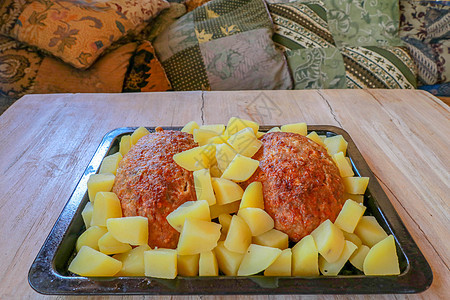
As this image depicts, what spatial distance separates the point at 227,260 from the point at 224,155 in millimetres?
263

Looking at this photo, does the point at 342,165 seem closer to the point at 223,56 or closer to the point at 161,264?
the point at 161,264

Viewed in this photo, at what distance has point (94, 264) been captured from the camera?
705mm

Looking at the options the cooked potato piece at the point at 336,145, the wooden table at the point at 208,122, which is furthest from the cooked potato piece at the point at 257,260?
the cooked potato piece at the point at 336,145

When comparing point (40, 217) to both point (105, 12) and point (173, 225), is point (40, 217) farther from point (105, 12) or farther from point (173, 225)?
point (105, 12)

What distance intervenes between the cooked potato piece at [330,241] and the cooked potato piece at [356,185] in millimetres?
171

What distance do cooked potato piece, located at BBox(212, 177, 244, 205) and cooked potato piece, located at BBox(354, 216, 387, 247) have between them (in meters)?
0.26

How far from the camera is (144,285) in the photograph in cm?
66

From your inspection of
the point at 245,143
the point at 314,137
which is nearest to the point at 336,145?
the point at 314,137

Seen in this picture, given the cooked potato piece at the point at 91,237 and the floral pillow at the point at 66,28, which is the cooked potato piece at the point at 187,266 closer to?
the cooked potato piece at the point at 91,237

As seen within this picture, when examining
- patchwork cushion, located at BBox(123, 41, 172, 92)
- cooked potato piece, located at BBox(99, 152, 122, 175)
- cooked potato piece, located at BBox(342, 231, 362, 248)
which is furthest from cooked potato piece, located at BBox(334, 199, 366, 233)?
patchwork cushion, located at BBox(123, 41, 172, 92)

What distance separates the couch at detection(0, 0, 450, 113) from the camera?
5.90ft

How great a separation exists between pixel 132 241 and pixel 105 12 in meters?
1.48

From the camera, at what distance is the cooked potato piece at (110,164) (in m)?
0.98

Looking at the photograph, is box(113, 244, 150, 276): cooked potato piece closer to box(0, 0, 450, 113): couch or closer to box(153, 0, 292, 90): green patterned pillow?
box(0, 0, 450, 113): couch
